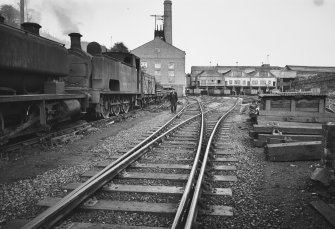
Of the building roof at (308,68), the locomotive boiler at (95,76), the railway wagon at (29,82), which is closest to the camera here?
the railway wagon at (29,82)

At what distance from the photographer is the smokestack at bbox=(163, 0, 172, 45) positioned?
50750 millimetres

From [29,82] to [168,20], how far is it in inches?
1862

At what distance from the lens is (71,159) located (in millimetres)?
5566

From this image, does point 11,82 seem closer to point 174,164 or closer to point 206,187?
point 174,164

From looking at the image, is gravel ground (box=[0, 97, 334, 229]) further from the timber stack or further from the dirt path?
the timber stack

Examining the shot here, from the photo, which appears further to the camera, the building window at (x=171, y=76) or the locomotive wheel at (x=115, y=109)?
the building window at (x=171, y=76)

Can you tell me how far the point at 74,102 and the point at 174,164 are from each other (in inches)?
179

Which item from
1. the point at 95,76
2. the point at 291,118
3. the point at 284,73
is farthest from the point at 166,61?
the point at 291,118

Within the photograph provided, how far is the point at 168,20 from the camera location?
167ft

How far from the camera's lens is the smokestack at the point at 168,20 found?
167ft

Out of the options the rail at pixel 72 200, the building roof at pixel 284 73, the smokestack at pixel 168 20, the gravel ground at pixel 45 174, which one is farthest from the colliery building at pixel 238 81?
the rail at pixel 72 200

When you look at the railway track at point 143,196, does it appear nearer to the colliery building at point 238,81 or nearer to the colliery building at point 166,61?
the colliery building at point 166,61

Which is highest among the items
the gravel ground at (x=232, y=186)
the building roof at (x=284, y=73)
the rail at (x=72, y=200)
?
the building roof at (x=284, y=73)

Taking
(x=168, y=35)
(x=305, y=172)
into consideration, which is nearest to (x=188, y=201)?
(x=305, y=172)
